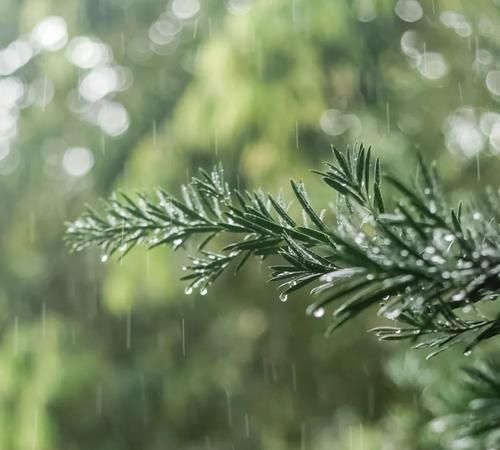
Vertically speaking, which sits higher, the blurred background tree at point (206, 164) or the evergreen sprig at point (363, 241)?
the blurred background tree at point (206, 164)

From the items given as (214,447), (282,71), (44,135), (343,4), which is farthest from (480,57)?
(44,135)

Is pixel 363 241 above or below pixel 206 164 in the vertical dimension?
below

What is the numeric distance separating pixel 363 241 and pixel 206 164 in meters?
2.11

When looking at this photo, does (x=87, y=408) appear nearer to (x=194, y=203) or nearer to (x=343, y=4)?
(x=343, y=4)

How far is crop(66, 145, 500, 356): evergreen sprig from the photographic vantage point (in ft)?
0.86

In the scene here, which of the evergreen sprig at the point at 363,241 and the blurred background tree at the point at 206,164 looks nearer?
the evergreen sprig at the point at 363,241

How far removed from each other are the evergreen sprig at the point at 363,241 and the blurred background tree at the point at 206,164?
722 mm

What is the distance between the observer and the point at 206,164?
93.2 inches

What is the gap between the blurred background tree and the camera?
181cm

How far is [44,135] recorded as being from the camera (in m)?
3.37

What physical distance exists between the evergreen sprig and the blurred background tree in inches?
28.4

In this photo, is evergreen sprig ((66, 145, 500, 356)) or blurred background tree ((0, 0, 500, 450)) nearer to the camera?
evergreen sprig ((66, 145, 500, 356))

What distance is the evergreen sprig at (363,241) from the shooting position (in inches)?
10.3

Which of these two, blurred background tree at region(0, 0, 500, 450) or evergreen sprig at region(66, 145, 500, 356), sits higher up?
blurred background tree at region(0, 0, 500, 450)
